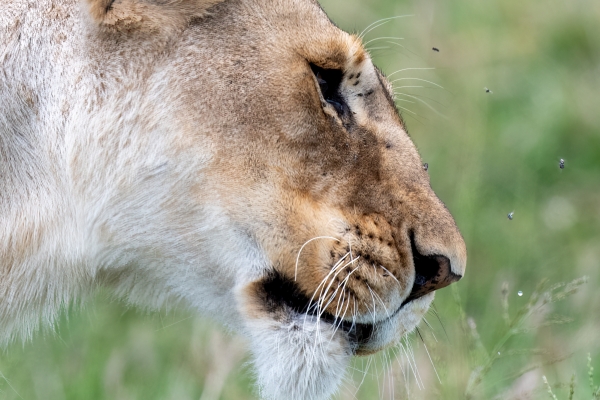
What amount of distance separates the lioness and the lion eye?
0.6 inches

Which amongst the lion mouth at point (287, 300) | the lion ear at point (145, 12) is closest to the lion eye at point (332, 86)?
the lion ear at point (145, 12)

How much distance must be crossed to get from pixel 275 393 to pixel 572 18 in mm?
4302

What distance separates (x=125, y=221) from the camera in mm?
2426

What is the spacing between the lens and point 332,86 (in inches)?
99.7

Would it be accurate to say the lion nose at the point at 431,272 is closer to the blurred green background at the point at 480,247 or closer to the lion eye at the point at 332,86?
the blurred green background at the point at 480,247

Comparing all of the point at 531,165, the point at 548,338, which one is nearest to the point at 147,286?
the point at 548,338

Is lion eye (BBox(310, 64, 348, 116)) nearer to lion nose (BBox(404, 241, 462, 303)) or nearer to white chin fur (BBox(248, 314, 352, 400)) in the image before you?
lion nose (BBox(404, 241, 462, 303))

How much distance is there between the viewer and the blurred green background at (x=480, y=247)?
3.26m

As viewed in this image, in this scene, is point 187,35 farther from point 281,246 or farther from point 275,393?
point 275,393

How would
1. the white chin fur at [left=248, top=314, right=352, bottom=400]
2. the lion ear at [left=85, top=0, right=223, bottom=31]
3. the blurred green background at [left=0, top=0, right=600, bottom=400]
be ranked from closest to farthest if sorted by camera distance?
the lion ear at [left=85, top=0, right=223, bottom=31]
the white chin fur at [left=248, top=314, right=352, bottom=400]
the blurred green background at [left=0, top=0, right=600, bottom=400]

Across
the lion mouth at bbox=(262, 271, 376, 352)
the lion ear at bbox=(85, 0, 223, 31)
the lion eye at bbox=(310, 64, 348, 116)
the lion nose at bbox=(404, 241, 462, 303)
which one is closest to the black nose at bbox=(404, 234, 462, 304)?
the lion nose at bbox=(404, 241, 462, 303)

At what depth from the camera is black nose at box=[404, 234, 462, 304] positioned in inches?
94.6

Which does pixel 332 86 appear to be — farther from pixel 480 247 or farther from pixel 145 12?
pixel 480 247

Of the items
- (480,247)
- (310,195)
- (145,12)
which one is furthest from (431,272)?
(480,247)
